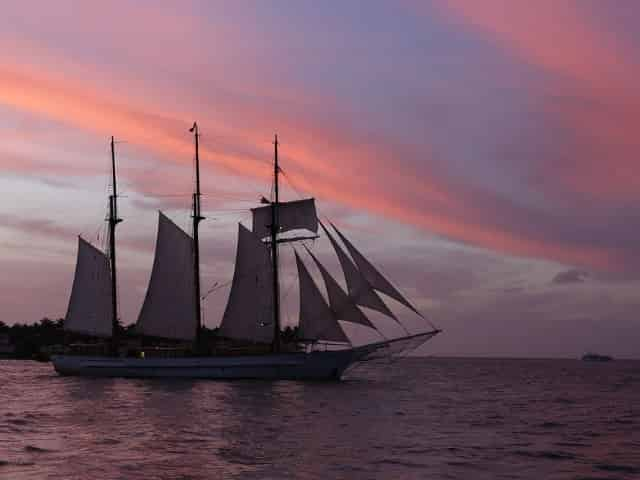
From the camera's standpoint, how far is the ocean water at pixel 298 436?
25.3 meters

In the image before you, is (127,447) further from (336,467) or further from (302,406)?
(302,406)

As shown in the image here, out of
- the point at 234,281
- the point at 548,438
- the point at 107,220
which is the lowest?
the point at 548,438

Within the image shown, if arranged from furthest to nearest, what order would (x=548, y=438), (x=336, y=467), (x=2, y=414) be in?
(x=2, y=414), (x=548, y=438), (x=336, y=467)

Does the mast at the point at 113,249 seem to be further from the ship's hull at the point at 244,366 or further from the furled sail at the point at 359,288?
the furled sail at the point at 359,288

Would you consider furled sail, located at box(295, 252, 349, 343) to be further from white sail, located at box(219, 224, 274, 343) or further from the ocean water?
the ocean water

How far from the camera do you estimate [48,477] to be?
22.4m

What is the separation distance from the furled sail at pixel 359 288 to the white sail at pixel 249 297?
852 cm

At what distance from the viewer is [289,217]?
233 feet

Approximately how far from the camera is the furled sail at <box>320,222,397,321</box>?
60.4 meters

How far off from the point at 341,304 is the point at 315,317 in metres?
2.52

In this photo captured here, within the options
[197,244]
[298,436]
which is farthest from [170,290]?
[298,436]

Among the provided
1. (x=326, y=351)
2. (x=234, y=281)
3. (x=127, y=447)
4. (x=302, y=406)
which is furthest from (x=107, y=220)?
(x=127, y=447)

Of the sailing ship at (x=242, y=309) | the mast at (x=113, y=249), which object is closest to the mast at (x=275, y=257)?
the sailing ship at (x=242, y=309)

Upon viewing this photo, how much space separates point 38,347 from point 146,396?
154 metres
